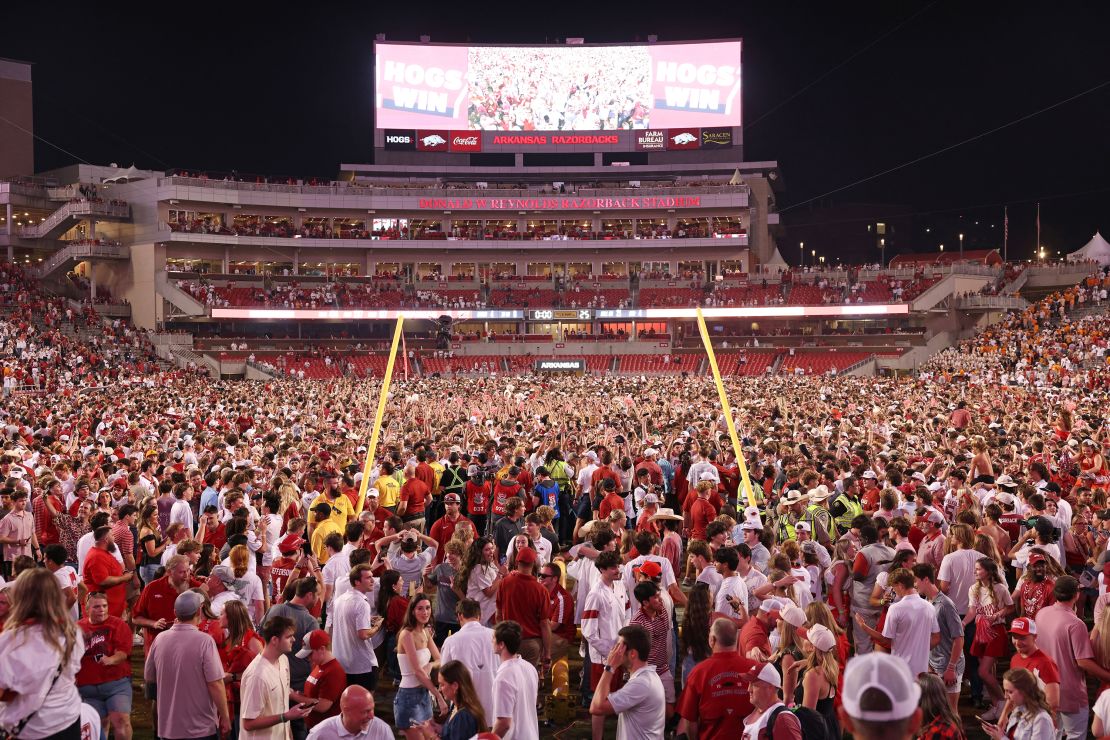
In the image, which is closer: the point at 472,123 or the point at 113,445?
the point at 113,445

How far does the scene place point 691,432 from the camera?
16.9 metres

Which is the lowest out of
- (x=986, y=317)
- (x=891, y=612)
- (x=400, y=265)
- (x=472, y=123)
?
(x=891, y=612)

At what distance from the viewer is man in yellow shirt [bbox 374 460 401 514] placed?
37.5ft

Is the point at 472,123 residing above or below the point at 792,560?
above

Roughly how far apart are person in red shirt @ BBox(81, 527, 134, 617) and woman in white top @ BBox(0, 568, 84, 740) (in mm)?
3011

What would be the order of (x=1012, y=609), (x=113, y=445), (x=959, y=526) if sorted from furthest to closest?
(x=113, y=445), (x=959, y=526), (x=1012, y=609)

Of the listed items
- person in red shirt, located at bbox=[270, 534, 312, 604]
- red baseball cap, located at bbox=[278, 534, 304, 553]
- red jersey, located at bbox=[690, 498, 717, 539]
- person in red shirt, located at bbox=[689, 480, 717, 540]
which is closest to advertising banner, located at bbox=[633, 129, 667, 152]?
person in red shirt, located at bbox=[689, 480, 717, 540]

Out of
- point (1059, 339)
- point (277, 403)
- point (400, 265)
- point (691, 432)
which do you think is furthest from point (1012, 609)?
point (400, 265)

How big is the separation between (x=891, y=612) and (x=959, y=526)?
166 cm

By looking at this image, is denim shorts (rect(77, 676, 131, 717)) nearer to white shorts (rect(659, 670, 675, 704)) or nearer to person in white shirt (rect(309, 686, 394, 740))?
person in white shirt (rect(309, 686, 394, 740))

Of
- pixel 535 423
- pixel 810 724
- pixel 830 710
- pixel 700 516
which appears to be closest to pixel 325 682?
pixel 810 724

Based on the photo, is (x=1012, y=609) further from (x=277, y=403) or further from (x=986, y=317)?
(x=986, y=317)

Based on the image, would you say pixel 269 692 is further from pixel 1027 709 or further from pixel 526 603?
pixel 1027 709

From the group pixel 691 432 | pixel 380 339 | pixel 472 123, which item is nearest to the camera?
pixel 691 432
